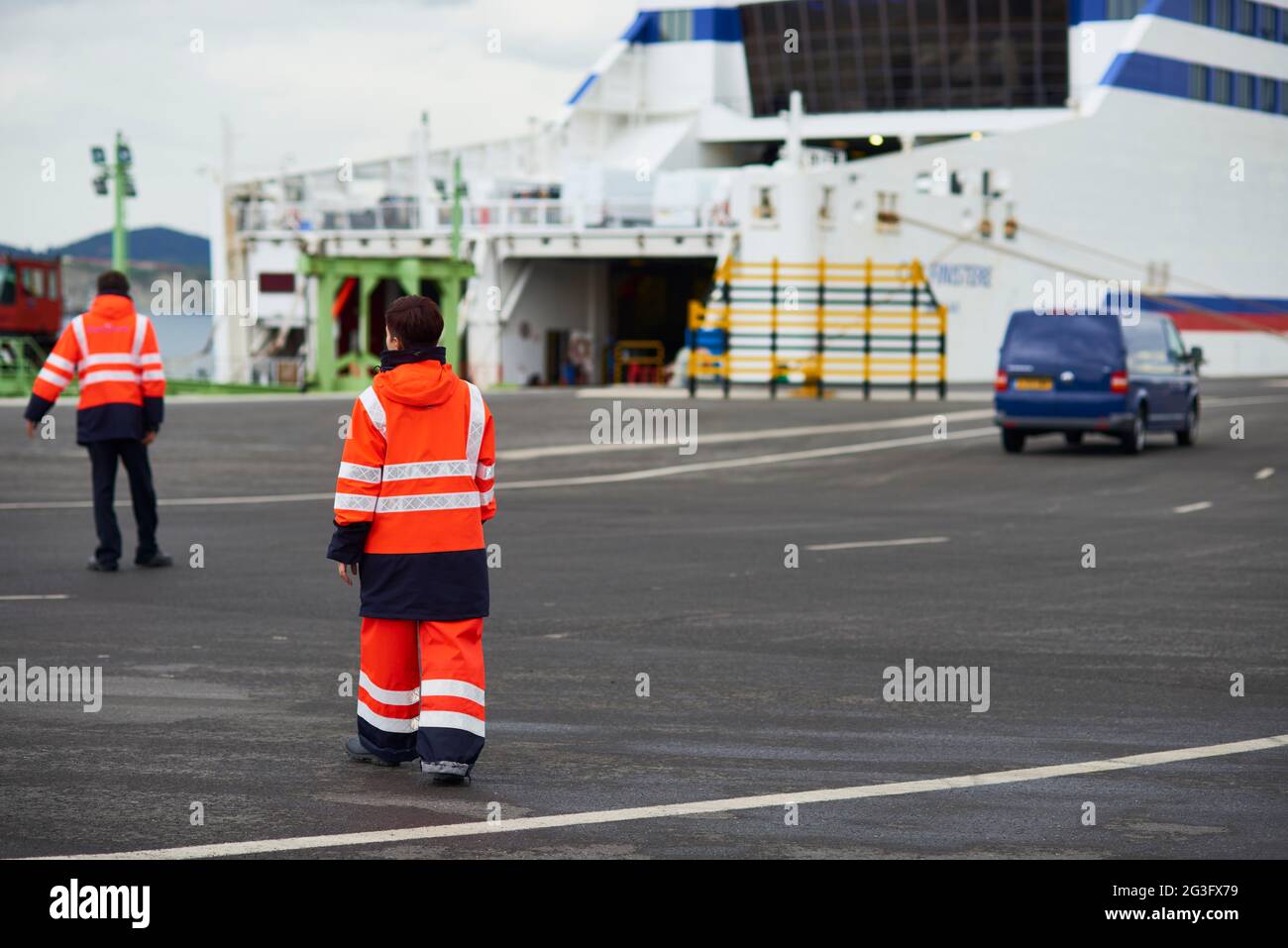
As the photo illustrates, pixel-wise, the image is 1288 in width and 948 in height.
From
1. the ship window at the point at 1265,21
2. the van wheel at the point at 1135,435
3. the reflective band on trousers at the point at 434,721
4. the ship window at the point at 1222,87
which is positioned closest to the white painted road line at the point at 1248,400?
the van wheel at the point at 1135,435

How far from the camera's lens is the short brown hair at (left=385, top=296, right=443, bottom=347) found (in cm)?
729

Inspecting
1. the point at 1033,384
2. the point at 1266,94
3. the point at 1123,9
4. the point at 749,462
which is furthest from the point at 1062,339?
the point at 1266,94

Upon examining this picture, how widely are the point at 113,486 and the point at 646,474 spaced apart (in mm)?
11145

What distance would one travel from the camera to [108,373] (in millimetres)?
13906

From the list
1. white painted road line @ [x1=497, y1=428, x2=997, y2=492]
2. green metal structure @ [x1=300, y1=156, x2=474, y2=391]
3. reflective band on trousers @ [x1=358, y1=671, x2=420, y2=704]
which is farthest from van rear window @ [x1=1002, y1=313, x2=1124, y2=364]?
green metal structure @ [x1=300, y1=156, x2=474, y2=391]

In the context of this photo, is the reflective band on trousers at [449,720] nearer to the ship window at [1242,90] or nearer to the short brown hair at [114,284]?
the short brown hair at [114,284]

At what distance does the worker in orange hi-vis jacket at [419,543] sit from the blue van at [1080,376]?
66.0ft

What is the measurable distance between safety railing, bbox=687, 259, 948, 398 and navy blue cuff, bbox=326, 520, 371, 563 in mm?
36248

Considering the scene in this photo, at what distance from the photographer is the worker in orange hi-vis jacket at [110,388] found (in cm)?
1386

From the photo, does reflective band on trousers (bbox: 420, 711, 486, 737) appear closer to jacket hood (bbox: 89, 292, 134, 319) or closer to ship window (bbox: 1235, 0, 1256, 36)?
jacket hood (bbox: 89, 292, 134, 319)

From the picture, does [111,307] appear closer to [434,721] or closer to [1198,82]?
Result: [434,721]

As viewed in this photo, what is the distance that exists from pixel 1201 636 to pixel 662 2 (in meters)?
60.4

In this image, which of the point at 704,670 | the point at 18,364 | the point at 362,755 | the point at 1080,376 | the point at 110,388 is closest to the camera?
the point at 362,755
